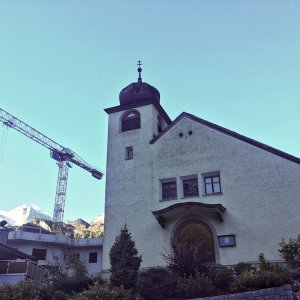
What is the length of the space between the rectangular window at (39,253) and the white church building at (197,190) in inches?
605

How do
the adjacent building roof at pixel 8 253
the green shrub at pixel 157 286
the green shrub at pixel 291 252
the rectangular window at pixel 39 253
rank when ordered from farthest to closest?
the rectangular window at pixel 39 253 < the adjacent building roof at pixel 8 253 < the green shrub at pixel 291 252 < the green shrub at pixel 157 286

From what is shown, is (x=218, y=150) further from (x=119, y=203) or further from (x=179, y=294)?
(x=179, y=294)

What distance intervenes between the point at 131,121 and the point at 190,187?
801 centimetres

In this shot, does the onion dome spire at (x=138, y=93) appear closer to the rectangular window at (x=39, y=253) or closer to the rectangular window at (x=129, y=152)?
the rectangular window at (x=129, y=152)

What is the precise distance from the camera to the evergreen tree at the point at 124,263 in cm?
1884

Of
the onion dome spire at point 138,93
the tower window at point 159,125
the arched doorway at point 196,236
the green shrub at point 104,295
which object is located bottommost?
the green shrub at point 104,295

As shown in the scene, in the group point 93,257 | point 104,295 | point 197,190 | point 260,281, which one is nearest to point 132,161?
point 197,190

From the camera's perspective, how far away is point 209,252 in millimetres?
25141

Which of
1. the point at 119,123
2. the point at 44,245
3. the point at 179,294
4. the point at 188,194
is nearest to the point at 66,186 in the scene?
the point at 44,245

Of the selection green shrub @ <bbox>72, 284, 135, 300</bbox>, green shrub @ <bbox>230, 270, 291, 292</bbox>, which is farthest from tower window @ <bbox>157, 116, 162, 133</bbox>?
green shrub @ <bbox>230, 270, 291, 292</bbox>

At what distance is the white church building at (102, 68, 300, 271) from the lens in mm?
24281

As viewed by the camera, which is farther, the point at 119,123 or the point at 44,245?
the point at 44,245

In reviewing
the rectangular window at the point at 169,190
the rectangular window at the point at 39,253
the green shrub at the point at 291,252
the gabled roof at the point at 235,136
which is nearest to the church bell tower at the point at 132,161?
the rectangular window at the point at 169,190

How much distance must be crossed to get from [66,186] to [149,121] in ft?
185
